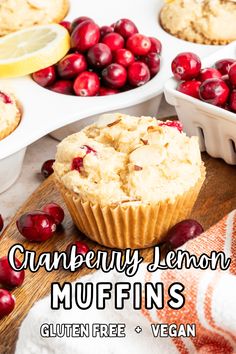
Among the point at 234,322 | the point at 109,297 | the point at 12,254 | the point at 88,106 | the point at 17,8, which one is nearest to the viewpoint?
the point at 234,322

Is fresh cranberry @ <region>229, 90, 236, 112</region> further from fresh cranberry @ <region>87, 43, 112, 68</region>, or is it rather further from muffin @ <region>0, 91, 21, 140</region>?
muffin @ <region>0, 91, 21, 140</region>

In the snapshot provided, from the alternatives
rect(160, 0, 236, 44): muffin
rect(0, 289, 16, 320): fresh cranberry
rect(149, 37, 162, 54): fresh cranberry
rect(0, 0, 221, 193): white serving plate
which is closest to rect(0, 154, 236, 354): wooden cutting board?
rect(0, 289, 16, 320): fresh cranberry

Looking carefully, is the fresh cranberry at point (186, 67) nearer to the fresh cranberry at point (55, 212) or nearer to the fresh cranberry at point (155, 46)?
the fresh cranberry at point (155, 46)

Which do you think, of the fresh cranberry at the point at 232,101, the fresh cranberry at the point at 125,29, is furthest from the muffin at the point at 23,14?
the fresh cranberry at the point at 232,101

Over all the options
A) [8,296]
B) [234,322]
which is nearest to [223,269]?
[234,322]

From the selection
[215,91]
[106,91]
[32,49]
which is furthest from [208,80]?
[32,49]

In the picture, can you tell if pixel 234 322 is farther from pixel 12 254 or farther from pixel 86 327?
pixel 12 254
